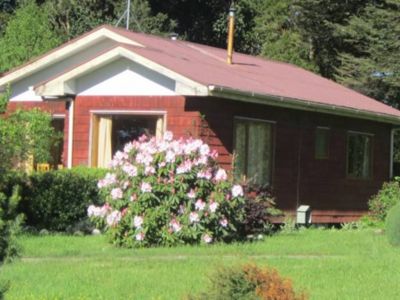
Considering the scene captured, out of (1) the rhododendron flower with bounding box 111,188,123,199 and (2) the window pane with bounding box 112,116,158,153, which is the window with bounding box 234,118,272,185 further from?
(1) the rhododendron flower with bounding box 111,188,123,199

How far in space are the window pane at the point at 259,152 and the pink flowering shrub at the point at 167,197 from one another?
4.13 m

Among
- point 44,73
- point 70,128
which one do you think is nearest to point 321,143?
point 70,128

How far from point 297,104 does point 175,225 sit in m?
5.83

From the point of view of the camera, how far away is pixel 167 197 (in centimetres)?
1303

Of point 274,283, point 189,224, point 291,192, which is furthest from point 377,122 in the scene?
point 274,283

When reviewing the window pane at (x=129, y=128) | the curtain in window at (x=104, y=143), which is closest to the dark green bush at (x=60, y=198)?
the curtain in window at (x=104, y=143)

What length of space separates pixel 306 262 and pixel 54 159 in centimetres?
987

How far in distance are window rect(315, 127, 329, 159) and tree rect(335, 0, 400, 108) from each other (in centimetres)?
896

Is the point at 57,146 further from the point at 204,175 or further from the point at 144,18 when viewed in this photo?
the point at 144,18

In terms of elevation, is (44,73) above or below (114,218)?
above

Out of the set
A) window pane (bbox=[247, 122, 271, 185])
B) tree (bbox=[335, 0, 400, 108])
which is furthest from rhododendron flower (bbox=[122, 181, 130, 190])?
tree (bbox=[335, 0, 400, 108])

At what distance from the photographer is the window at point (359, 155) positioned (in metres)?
20.8

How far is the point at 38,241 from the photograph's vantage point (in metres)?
13.5

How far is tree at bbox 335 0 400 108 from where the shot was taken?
2795 cm
